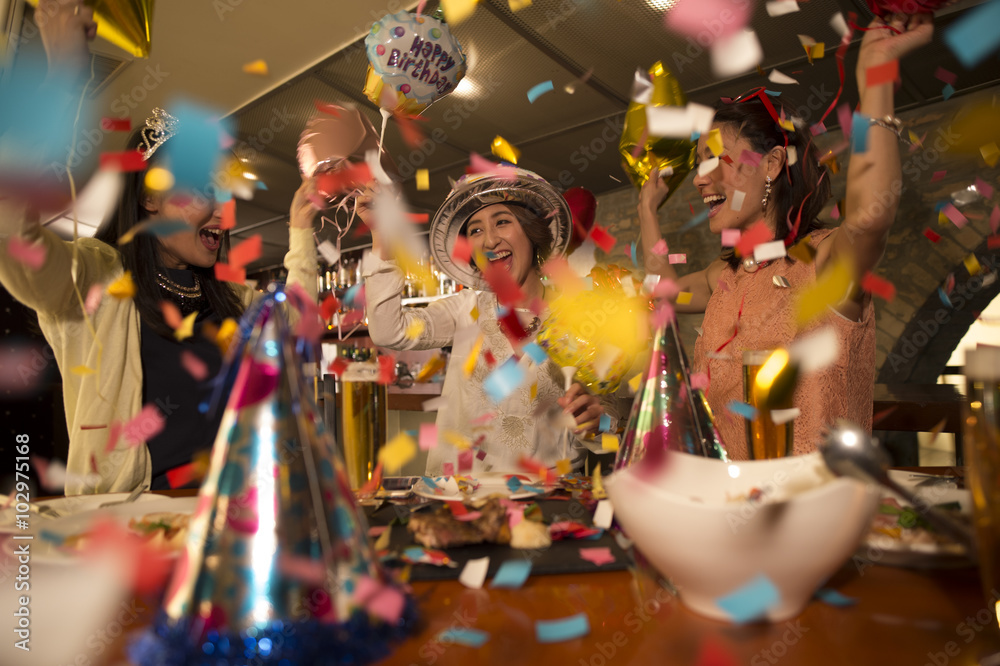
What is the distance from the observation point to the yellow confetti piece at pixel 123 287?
1.51m

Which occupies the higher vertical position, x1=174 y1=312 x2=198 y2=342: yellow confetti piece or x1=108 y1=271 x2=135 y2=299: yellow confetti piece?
x1=108 y1=271 x2=135 y2=299: yellow confetti piece

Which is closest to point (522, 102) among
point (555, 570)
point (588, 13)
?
point (588, 13)

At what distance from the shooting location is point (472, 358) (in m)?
1.96

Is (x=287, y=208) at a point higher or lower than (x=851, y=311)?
higher

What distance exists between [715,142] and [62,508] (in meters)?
1.62

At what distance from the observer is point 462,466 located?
1.59 m

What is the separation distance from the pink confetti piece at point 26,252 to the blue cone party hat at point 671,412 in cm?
135

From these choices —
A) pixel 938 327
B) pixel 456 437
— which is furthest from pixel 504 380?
pixel 938 327

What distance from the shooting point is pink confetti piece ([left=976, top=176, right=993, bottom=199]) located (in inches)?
145

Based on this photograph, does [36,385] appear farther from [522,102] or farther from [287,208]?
[287,208]

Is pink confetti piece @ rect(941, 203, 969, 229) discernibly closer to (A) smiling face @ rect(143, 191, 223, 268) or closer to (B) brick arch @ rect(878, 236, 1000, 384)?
(B) brick arch @ rect(878, 236, 1000, 384)

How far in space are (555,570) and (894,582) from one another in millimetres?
320

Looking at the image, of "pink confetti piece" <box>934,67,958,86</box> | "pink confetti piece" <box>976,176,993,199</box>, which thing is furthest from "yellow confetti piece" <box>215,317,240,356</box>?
"pink confetti piece" <box>976,176,993,199</box>

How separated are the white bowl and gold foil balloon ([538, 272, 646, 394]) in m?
0.58
